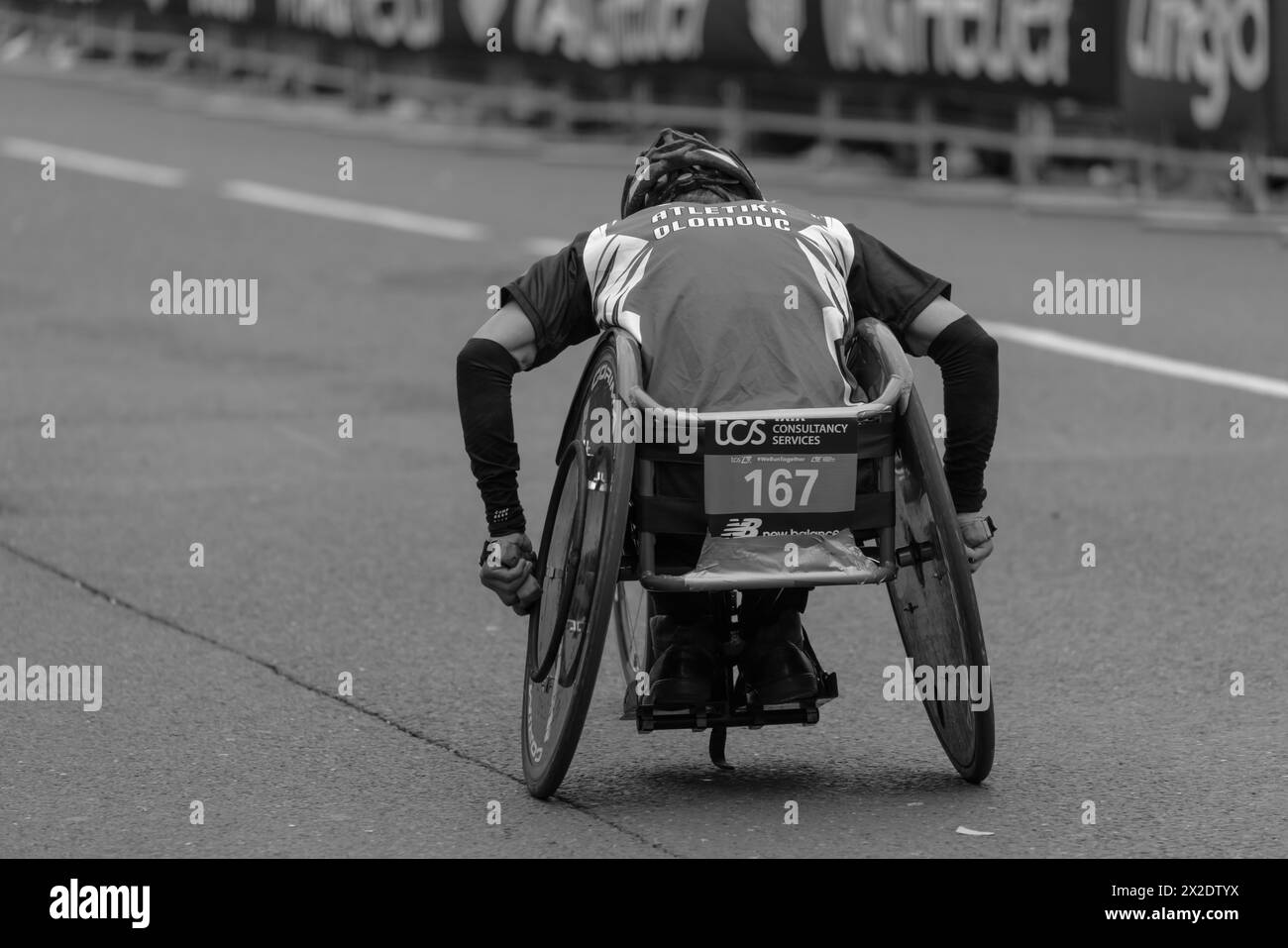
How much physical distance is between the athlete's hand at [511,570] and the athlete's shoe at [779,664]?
568 millimetres

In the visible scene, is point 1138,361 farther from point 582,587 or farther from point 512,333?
point 582,587

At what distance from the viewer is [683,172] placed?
589 cm

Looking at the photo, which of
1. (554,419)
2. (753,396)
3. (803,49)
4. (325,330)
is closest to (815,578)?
(753,396)

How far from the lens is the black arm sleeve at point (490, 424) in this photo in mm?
5625

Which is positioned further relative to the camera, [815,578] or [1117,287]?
[1117,287]

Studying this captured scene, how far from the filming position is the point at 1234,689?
6.57 metres

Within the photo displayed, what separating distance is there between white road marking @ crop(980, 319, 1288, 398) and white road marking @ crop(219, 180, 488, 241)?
17.8ft

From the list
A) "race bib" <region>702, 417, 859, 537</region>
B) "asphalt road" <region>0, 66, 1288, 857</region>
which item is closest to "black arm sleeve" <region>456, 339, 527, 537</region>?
"race bib" <region>702, 417, 859, 537</region>

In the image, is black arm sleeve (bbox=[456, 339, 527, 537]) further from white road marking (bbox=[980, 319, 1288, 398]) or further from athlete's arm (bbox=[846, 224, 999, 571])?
white road marking (bbox=[980, 319, 1288, 398])

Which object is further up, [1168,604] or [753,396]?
[753,396]

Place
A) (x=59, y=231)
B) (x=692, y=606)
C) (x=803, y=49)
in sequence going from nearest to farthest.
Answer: (x=692, y=606) < (x=59, y=231) < (x=803, y=49)

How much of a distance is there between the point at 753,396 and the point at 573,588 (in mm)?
629

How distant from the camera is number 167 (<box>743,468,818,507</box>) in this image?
529 centimetres
